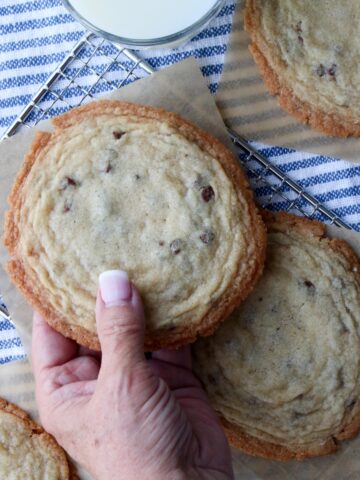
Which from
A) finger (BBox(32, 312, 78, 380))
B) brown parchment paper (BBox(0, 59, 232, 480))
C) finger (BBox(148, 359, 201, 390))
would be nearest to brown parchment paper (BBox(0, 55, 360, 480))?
brown parchment paper (BBox(0, 59, 232, 480))

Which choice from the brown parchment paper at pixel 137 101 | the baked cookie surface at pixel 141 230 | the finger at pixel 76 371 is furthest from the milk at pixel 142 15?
the finger at pixel 76 371

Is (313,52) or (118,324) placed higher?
(313,52)

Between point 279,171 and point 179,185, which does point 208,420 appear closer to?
point 179,185

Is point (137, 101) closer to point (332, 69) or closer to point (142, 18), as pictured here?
point (142, 18)

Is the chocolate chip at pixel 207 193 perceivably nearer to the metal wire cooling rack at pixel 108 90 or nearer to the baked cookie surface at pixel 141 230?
the baked cookie surface at pixel 141 230

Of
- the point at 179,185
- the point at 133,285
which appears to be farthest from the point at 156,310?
the point at 179,185

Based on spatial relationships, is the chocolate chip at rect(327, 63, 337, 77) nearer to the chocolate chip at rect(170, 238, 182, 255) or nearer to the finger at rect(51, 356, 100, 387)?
the chocolate chip at rect(170, 238, 182, 255)

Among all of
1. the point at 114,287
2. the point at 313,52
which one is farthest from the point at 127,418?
the point at 313,52
